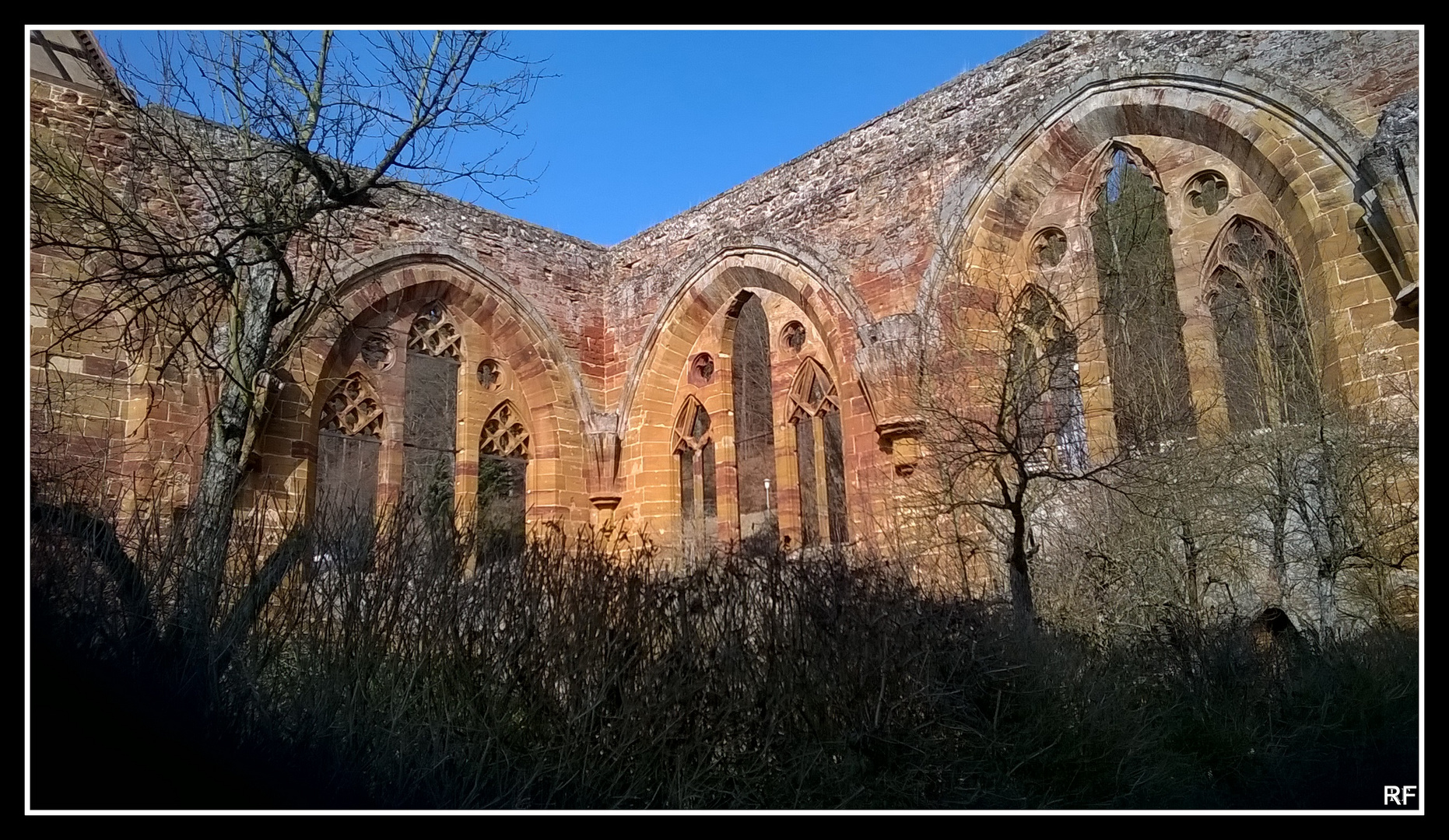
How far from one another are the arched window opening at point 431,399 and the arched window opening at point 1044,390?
6.88m

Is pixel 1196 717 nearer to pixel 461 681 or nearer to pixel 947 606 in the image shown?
pixel 947 606

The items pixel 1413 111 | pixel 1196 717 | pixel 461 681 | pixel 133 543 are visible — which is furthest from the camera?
pixel 1413 111

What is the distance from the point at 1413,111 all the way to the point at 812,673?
6.32 metres

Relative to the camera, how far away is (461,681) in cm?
392

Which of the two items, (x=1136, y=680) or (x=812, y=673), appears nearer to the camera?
(x=812, y=673)

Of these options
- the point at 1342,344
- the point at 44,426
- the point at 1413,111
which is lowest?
the point at 44,426

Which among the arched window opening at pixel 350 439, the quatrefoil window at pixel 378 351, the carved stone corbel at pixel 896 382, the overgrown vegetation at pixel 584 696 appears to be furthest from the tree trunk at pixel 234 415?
the carved stone corbel at pixel 896 382

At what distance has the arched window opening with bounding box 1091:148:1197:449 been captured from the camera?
28.6 ft

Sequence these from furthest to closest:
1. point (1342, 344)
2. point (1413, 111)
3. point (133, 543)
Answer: point (1342, 344) < point (1413, 111) < point (133, 543)

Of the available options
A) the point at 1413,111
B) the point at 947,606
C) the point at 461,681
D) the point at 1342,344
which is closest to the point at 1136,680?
the point at 947,606

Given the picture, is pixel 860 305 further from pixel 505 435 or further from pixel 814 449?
pixel 505 435

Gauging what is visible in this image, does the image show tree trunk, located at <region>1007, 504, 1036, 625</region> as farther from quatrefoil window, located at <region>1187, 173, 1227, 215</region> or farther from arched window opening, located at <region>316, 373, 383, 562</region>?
arched window opening, located at <region>316, 373, 383, 562</region>

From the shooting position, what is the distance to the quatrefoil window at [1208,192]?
893cm

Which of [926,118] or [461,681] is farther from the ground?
[926,118]
